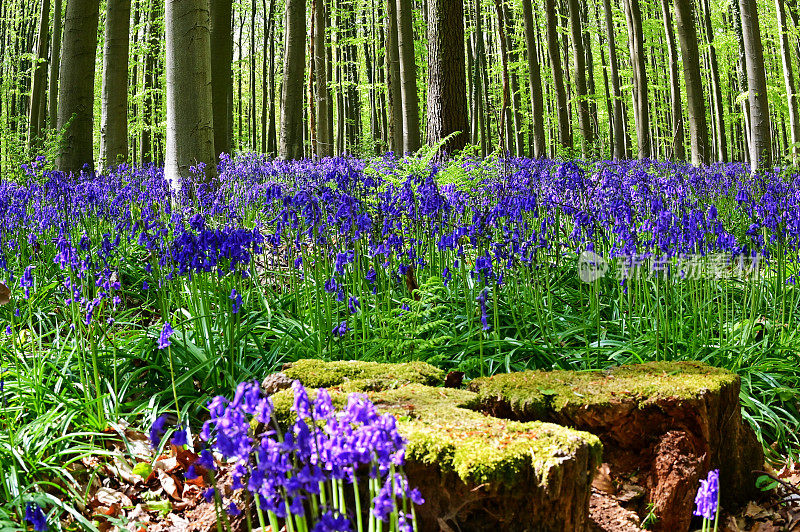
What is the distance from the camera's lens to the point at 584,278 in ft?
13.8

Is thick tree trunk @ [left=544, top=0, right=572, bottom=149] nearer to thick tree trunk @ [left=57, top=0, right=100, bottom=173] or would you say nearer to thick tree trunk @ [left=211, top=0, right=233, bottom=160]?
thick tree trunk @ [left=211, top=0, right=233, bottom=160]

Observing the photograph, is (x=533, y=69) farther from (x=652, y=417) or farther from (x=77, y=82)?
(x=652, y=417)

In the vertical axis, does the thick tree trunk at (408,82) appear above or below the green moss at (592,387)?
above

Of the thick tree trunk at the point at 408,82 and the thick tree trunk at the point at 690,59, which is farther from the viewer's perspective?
the thick tree trunk at the point at 690,59

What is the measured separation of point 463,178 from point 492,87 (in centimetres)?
2578

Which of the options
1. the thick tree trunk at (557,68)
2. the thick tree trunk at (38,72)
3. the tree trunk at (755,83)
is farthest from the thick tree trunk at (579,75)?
the thick tree trunk at (38,72)

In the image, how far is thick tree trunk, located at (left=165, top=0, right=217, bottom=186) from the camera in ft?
18.9

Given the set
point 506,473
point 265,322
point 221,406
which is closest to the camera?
point 221,406

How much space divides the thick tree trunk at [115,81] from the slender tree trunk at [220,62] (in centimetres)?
108

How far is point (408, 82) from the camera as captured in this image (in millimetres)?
10406

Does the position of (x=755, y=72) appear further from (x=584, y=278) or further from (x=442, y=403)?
(x=442, y=403)

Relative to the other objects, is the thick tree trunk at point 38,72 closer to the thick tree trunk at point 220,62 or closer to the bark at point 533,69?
the thick tree trunk at point 220,62

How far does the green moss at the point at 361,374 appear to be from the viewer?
2527 mm

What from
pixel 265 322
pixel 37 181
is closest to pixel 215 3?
pixel 37 181
